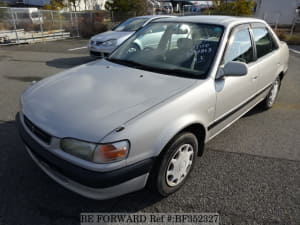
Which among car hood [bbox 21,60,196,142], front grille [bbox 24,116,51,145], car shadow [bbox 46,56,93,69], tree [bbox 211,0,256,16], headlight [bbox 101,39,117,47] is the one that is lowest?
car shadow [bbox 46,56,93,69]

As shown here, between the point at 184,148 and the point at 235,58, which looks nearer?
the point at 184,148

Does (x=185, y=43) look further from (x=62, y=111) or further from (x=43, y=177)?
(x=43, y=177)

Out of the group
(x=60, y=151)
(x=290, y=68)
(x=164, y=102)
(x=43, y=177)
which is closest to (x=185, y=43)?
(x=164, y=102)

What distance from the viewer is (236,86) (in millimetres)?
2699

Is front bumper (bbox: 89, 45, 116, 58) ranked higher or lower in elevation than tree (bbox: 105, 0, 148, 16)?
lower

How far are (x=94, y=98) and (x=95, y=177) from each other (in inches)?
28.9

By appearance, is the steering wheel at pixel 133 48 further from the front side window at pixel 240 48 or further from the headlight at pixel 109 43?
the headlight at pixel 109 43

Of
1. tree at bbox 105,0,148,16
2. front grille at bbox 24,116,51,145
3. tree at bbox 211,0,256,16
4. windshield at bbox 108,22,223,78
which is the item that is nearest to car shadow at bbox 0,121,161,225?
front grille at bbox 24,116,51,145

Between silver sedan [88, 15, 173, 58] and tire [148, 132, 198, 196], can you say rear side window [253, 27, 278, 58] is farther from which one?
silver sedan [88, 15, 173, 58]

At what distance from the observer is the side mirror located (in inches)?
93.3

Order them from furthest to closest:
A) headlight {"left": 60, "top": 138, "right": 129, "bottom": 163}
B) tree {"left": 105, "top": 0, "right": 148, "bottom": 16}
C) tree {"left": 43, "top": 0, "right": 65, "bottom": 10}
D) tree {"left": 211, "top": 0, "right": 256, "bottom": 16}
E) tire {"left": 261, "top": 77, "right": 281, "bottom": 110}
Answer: tree {"left": 43, "top": 0, "right": 65, "bottom": 10} < tree {"left": 105, "top": 0, "right": 148, "bottom": 16} < tree {"left": 211, "top": 0, "right": 256, "bottom": 16} < tire {"left": 261, "top": 77, "right": 281, "bottom": 110} < headlight {"left": 60, "top": 138, "right": 129, "bottom": 163}

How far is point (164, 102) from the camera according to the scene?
6.52 ft

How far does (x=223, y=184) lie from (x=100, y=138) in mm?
1489

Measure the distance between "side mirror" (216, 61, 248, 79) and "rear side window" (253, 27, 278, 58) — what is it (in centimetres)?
111
